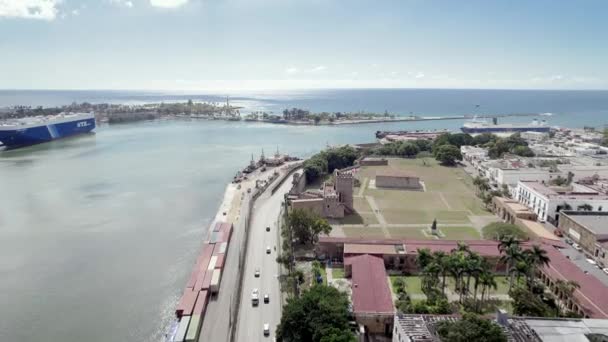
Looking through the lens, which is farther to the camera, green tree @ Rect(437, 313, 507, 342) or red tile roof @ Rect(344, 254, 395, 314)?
red tile roof @ Rect(344, 254, 395, 314)

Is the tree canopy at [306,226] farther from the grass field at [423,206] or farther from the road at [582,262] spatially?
the road at [582,262]

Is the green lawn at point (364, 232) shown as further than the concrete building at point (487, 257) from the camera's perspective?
Yes

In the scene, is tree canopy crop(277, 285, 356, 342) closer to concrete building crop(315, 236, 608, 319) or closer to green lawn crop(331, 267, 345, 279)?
green lawn crop(331, 267, 345, 279)

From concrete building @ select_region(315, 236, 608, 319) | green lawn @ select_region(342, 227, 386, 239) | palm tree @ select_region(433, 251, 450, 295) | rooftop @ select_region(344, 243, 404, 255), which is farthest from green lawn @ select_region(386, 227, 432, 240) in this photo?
palm tree @ select_region(433, 251, 450, 295)

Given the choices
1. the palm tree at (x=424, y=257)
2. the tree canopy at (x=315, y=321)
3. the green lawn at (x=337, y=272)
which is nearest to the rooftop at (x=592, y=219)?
the palm tree at (x=424, y=257)

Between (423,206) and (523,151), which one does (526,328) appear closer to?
(423,206)

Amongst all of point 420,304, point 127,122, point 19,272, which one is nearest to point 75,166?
point 19,272
